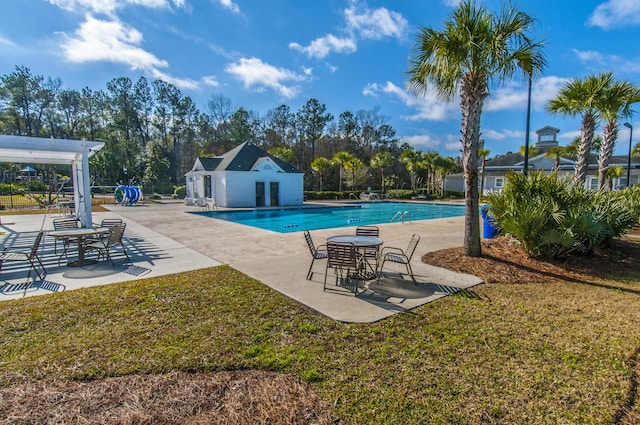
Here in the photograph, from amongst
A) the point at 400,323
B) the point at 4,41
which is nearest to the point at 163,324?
the point at 400,323

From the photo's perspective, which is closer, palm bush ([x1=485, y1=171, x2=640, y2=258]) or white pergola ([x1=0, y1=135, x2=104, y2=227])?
palm bush ([x1=485, y1=171, x2=640, y2=258])

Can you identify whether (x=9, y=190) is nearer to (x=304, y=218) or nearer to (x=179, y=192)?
(x=179, y=192)

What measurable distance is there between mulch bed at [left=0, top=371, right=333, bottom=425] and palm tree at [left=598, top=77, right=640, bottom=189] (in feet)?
39.4

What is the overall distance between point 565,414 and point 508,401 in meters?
0.38

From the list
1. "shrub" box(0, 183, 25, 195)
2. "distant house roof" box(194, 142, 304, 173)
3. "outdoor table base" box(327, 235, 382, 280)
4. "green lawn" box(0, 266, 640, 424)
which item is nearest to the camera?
"green lawn" box(0, 266, 640, 424)

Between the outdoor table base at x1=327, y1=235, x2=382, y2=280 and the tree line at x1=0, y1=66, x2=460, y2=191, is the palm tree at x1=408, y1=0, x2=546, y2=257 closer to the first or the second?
the outdoor table base at x1=327, y1=235, x2=382, y2=280

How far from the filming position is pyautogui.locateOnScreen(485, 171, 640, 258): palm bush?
6.50 metres

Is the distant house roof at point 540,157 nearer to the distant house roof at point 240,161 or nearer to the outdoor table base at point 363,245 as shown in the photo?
the distant house roof at point 240,161

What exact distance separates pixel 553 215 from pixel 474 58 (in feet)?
12.0

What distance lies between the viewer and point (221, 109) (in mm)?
51406

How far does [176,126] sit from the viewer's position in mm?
49250

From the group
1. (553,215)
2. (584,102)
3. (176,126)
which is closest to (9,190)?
(176,126)

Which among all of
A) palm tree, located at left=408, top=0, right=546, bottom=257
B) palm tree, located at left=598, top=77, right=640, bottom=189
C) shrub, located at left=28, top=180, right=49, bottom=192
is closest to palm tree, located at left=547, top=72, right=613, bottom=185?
palm tree, located at left=598, top=77, right=640, bottom=189

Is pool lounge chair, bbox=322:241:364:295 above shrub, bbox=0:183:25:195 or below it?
below
